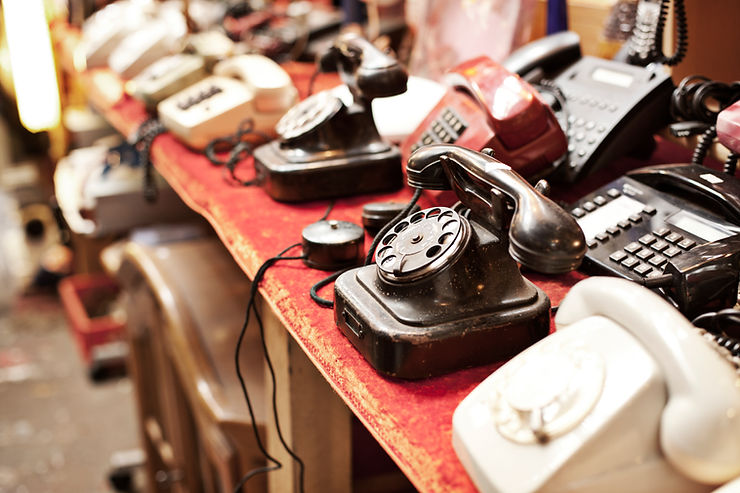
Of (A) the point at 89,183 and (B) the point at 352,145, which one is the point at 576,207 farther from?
(A) the point at 89,183

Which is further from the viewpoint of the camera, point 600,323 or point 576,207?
point 576,207

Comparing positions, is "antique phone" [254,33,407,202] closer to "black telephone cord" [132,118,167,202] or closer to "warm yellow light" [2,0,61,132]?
"black telephone cord" [132,118,167,202]

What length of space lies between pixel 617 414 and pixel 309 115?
73cm

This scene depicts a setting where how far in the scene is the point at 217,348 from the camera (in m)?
1.42

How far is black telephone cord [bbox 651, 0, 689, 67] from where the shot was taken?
1043mm

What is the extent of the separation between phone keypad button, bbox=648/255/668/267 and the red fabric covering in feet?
0.30

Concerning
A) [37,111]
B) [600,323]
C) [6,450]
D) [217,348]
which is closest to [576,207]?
[600,323]

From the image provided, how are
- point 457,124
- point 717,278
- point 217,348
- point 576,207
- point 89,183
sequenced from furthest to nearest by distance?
point 89,183 → point 217,348 → point 457,124 → point 576,207 → point 717,278

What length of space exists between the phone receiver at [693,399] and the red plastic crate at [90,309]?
7.63 feet

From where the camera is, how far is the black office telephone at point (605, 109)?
0.96m

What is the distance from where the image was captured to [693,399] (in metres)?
0.44

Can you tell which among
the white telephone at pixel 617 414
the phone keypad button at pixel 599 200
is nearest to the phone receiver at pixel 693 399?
the white telephone at pixel 617 414

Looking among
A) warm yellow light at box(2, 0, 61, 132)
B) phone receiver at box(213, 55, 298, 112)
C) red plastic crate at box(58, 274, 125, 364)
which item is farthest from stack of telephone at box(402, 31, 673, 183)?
warm yellow light at box(2, 0, 61, 132)

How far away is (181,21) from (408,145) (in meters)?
1.13
